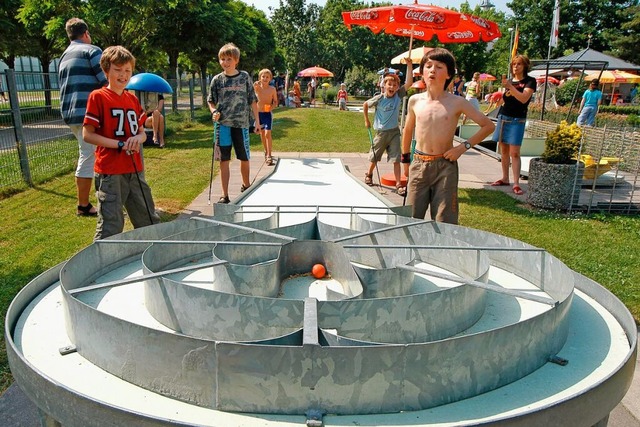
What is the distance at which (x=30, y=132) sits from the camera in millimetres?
9266

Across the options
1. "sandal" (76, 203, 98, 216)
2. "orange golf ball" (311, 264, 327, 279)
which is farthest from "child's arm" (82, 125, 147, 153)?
"sandal" (76, 203, 98, 216)

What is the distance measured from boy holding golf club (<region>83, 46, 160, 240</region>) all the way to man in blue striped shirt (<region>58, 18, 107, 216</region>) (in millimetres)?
2204

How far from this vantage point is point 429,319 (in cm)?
205

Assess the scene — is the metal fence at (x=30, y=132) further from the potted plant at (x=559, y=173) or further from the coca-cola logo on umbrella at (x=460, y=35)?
the potted plant at (x=559, y=173)

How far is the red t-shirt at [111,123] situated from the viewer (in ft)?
12.9

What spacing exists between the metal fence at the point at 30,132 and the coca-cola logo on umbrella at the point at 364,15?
5.26 m

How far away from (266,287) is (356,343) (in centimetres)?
88

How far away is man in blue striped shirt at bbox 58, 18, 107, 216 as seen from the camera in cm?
598

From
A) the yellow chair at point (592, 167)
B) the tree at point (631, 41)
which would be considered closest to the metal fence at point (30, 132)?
the yellow chair at point (592, 167)

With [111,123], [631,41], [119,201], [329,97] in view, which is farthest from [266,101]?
[631,41]

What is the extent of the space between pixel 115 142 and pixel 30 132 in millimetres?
6511

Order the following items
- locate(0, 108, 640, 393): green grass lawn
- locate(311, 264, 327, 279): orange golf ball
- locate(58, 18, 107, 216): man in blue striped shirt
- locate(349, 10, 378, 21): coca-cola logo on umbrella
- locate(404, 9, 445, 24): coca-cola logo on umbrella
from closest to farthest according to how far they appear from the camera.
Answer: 1. locate(311, 264, 327, 279): orange golf ball
2. locate(0, 108, 640, 393): green grass lawn
3. locate(58, 18, 107, 216): man in blue striped shirt
4. locate(404, 9, 445, 24): coca-cola logo on umbrella
5. locate(349, 10, 378, 21): coca-cola logo on umbrella

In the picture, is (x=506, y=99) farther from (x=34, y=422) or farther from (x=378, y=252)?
(x=34, y=422)

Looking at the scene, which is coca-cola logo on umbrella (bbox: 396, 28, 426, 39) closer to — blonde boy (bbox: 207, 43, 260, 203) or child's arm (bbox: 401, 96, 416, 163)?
blonde boy (bbox: 207, 43, 260, 203)
